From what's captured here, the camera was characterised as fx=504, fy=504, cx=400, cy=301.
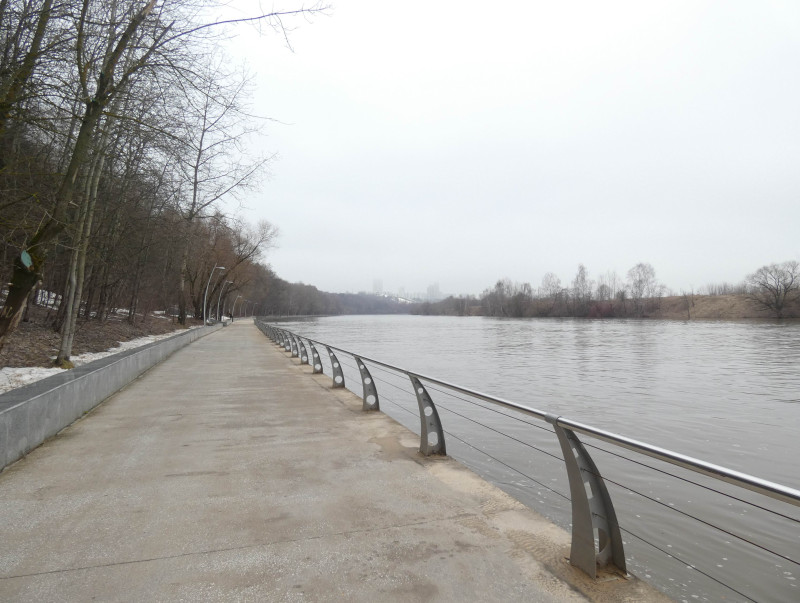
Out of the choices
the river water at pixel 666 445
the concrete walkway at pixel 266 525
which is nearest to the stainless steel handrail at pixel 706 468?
the river water at pixel 666 445

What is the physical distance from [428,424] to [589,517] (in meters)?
2.66

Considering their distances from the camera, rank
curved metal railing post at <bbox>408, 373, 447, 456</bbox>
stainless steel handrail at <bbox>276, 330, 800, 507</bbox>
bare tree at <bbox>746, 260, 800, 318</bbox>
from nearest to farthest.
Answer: stainless steel handrail at <bbox>276, 330, 800, 507</bbox> → curved metal railing post at <bbox>408, 373, 447, 456</bbox> → bare tree at <bbox>746, 260, 800, 318</bbox>

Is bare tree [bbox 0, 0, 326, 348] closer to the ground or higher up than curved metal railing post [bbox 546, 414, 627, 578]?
higher up

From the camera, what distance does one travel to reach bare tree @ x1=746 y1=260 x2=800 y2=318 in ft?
289

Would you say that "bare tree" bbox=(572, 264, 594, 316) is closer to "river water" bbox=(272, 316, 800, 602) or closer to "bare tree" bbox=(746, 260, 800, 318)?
"bare tree" bbox=(746, 260, 800, 318)

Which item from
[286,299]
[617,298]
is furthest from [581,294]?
[286,299]

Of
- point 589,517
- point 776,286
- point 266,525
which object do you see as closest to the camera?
point 589,517

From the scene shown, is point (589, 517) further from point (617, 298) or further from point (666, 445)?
point (617, 298)

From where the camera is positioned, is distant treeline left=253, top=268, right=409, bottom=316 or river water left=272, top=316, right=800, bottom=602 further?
distant treeline left=253, top=268, right=409, bottom=316

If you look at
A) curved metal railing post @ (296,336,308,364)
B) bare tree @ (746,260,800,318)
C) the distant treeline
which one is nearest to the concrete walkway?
curved metal railing post @ (296,336,308,364)

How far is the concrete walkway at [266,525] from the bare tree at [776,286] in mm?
104573

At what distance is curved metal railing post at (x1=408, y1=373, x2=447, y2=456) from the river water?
98cm

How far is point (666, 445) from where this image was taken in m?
9.40

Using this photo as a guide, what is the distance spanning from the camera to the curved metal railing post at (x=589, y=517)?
291cm
